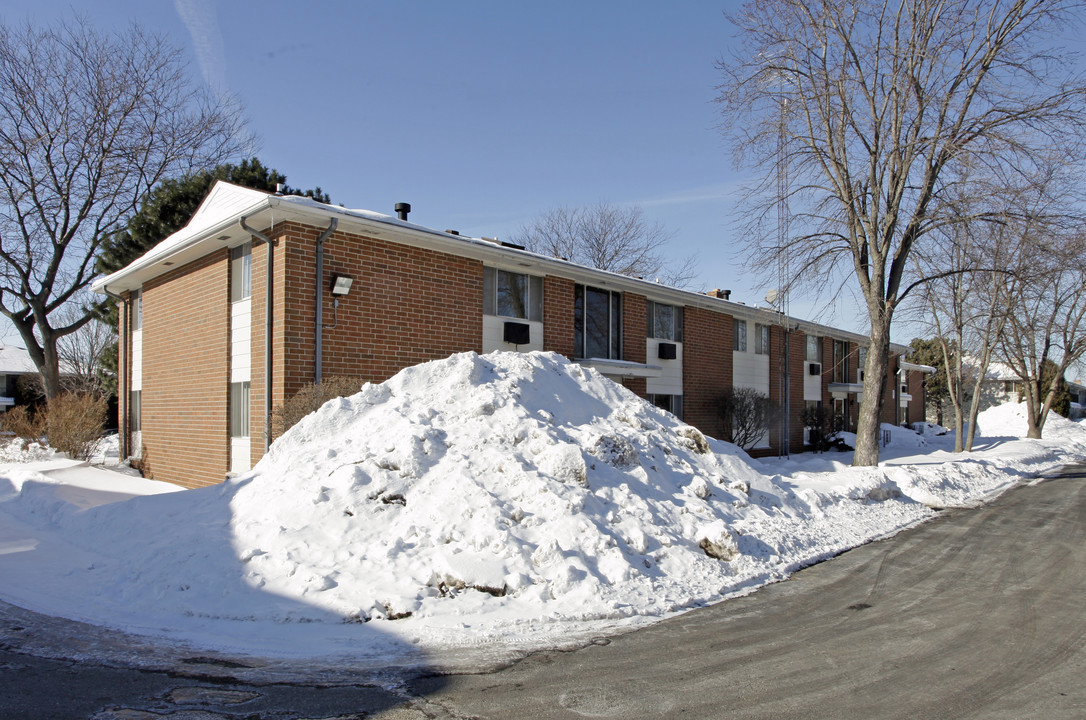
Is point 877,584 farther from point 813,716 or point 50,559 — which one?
point 50,559

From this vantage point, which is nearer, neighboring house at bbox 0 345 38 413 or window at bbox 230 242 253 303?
window at bbox 230 242 253 303

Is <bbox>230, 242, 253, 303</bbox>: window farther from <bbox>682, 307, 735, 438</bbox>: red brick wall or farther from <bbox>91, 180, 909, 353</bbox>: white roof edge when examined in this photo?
<bbox>682, 307, 735, 438</bbox>: red brick wall

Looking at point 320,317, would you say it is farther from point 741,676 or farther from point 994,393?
point 994,393

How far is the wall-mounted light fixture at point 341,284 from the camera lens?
10.7 metres

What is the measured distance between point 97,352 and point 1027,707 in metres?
40.8

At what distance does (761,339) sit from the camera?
22.4 meters

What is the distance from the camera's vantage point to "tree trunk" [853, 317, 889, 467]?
15.2 metres

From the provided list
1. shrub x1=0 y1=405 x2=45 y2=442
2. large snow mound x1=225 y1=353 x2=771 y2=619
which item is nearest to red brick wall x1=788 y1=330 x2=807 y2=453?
large snow mound x1=225 y1=353 x2=771 y2=619

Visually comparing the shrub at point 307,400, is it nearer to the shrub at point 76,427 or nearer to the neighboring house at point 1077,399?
the shrub at point 76,427

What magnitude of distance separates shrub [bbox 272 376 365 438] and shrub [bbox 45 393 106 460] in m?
8.28

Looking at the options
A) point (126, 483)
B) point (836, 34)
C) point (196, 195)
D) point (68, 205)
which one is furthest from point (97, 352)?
point (836, 34)

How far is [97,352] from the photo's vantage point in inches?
1384

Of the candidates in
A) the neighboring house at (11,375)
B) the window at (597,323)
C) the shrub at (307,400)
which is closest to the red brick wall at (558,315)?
the window at (597,323)

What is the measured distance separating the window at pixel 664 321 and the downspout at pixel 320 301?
29.6 feet
